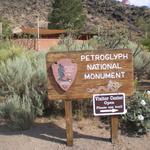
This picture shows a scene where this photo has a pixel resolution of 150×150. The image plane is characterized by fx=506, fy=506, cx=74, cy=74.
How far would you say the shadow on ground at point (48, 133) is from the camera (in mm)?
7820

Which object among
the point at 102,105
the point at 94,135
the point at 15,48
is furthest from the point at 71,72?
the point at 15,48

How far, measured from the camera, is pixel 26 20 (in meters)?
79.4

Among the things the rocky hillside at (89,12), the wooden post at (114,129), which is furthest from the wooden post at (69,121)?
the rocky hillside at (89,12)

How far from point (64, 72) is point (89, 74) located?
1.22ft

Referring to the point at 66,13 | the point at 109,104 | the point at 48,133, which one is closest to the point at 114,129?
the point at 109,104

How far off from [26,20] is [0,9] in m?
4.41

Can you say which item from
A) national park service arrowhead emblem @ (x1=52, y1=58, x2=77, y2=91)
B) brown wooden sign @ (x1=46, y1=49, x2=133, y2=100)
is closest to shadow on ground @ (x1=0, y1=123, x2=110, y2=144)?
brown wooden sign @ (x1=46, y1=49, x2=133, y2=100)

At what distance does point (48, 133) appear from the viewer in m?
8.07

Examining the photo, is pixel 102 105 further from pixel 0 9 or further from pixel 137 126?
pixel 0 9

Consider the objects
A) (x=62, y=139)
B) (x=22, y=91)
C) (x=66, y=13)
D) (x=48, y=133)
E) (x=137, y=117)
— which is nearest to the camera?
(x=62, y=139)

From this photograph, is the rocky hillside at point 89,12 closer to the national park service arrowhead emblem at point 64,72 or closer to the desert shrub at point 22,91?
the desert shrub at point 22,91

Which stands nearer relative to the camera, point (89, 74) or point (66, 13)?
point (89, 74)

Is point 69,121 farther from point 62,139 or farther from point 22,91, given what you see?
point 22,91

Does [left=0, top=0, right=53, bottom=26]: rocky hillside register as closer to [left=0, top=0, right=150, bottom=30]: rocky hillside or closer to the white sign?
[left=0, top=0, right=150, bottom=30]: rocky hillside
